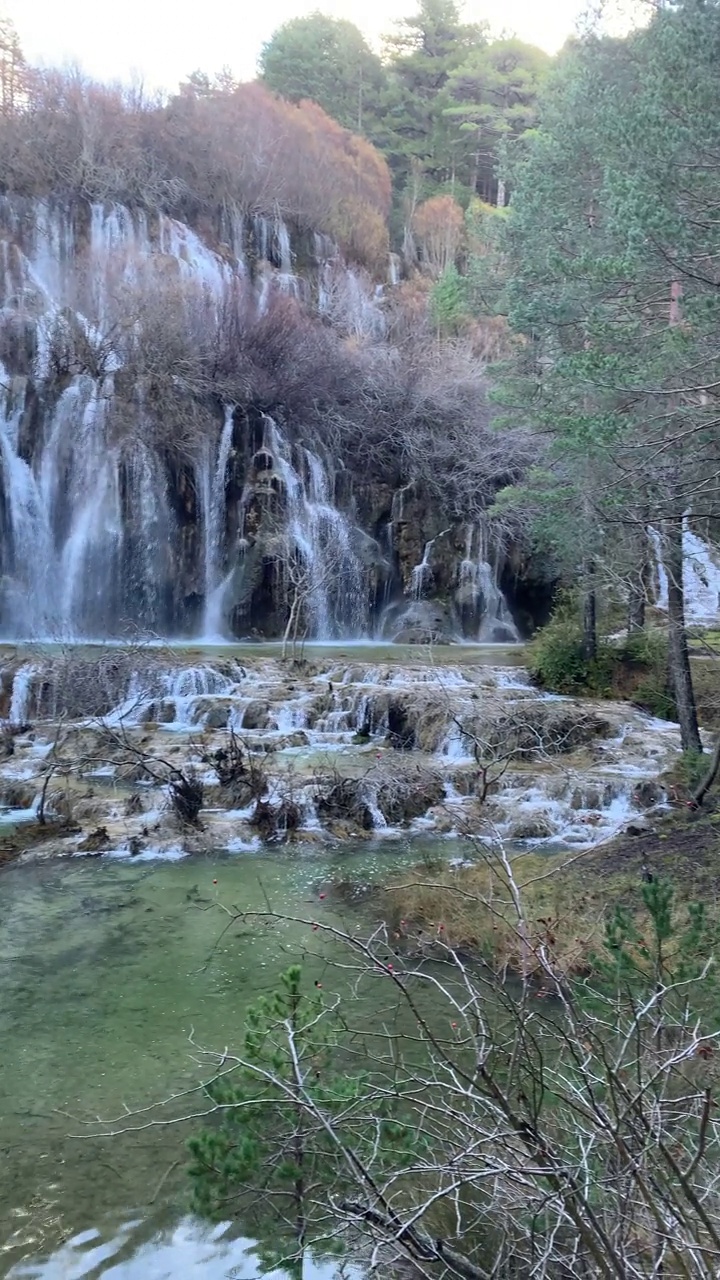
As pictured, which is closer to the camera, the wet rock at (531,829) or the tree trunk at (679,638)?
the tree trunk at (679,638)

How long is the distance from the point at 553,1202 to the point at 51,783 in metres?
9.78

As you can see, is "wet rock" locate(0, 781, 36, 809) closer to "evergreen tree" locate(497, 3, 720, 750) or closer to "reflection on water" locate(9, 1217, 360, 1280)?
"evergreen tree" locate(497, 3, 720, 750)

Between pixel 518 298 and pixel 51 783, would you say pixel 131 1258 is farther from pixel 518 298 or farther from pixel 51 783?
pixel 518 298

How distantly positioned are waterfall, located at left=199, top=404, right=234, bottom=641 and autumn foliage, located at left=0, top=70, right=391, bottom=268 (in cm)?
1261

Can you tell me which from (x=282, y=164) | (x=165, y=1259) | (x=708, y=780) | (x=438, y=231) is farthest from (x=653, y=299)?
(x=438, y=231)

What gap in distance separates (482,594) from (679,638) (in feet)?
46.3

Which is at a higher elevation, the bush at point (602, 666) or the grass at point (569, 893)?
the bush at point (602, 666)

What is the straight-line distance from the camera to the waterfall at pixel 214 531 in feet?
75.6

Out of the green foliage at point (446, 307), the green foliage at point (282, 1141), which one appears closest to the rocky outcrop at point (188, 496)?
the green foliage at point (446, 307)

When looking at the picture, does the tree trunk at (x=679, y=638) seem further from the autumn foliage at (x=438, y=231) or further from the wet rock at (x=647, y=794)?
the autumn foliage at (x=438, y=231)

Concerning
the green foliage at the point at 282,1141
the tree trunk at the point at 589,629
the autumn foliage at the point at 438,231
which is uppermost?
the autumn foliage at the point at 438,231

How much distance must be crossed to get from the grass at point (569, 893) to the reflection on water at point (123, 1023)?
655mm

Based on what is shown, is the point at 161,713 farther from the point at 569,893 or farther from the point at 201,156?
Answer: the point at 201,156

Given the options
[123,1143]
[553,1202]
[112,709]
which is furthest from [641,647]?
[553,1202]
